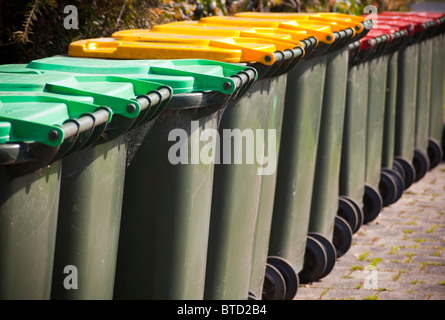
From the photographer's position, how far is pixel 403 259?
19.9 ft

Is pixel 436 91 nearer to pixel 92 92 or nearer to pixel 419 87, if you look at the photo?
pixel 419 87

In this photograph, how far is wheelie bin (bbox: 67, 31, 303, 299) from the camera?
391 centimetres

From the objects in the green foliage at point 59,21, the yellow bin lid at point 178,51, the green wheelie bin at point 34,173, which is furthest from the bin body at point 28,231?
the green foliage at point 59,21

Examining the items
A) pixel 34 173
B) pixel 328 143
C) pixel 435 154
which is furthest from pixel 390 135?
pixel 34 173

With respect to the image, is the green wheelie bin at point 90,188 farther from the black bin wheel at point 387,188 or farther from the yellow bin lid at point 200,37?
the black bin wheel at point 387,188

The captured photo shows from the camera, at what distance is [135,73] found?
3590 mm

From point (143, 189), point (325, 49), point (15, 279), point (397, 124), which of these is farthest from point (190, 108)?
point (397, 124)

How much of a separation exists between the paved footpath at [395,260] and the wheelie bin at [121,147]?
2.13 metres

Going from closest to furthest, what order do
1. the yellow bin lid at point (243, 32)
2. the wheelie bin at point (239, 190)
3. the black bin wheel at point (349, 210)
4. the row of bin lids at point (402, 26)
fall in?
the wheelie bin at point (239, 190) → the yellow bin lid at point (243, 32) → the black bin wheel at point (349, 210) → the row of bin lids at point (402, 26)

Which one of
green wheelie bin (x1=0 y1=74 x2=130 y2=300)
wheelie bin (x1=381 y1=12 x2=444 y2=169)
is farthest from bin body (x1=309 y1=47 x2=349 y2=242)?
wheelie bin (x1=381 y1=12 x2=444 y2=169)

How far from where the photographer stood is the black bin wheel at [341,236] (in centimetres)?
607

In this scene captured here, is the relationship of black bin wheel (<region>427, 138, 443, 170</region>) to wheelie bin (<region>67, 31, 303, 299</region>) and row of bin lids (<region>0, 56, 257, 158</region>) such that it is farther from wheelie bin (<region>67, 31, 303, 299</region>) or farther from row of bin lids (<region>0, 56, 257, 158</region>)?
row of bin lids (<region>0, 56, 257, 158</region>)

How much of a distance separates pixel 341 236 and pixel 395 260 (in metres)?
0.42

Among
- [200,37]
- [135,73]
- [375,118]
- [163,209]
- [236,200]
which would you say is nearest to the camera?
[163,209]
